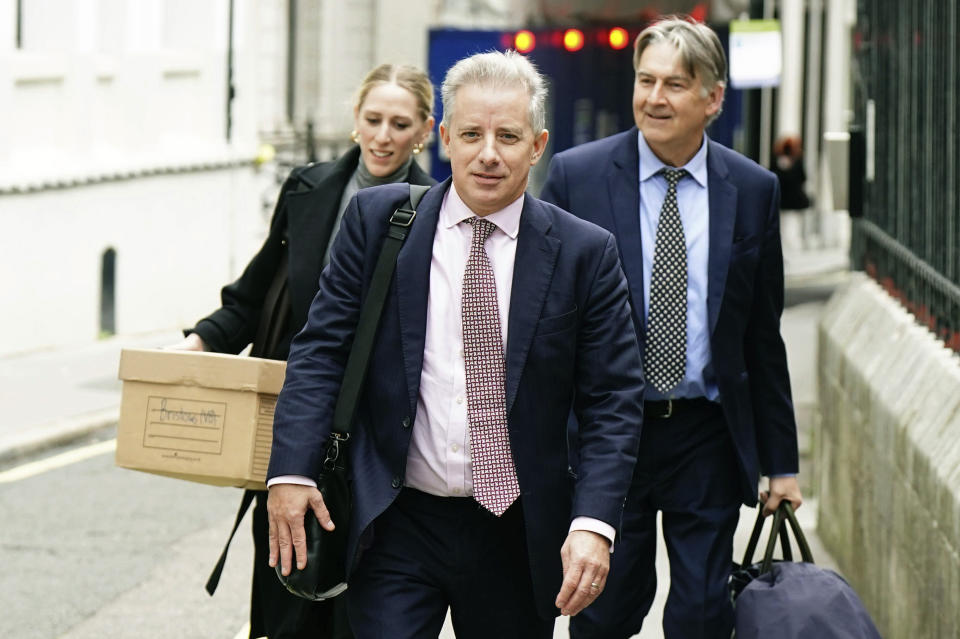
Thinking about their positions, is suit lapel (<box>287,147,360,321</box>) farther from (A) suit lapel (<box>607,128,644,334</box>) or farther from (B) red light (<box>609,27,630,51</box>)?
(B) red light (<box>609,27,630,51</box>)

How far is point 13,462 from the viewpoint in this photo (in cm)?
1020

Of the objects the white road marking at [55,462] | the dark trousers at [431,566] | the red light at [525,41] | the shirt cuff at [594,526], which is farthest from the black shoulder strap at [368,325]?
the red light at [525,41]

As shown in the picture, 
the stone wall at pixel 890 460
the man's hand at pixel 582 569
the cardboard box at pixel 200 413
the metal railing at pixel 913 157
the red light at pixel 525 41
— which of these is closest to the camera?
the man's hand at pixel 582 569

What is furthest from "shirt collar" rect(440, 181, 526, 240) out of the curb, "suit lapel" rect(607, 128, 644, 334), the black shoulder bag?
the curb

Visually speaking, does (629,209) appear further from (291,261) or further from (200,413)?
(200,413)

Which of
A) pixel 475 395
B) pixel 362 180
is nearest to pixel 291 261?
pixel 362 180

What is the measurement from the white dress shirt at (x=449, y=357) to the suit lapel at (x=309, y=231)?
114 cm

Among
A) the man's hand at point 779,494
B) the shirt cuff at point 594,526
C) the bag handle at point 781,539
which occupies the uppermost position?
the shirt cuff at point 594,526

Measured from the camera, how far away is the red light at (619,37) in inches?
671

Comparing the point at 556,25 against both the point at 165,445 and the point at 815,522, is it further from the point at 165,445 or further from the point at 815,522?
the point at 165,445

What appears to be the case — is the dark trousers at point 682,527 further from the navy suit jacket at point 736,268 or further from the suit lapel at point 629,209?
the suit lapel at point 629,209

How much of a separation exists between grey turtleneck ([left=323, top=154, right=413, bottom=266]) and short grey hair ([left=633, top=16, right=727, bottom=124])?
0.69m

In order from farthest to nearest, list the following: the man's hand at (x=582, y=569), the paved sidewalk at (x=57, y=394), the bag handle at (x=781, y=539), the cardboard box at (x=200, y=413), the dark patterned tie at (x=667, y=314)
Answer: the paved sidewalk at (x=57, y=394), the dark patterned tie at (x=667, y=314), the cardboard box at (x=200, y=413), the bag handle at (x=781, y=539), the man's hand at (x=582, y=569)

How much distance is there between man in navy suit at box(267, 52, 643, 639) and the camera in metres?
3.66
